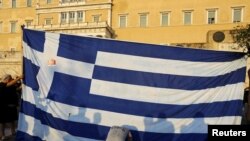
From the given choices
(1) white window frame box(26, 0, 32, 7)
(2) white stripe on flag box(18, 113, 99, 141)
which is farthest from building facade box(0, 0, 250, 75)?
(2) white stripe on flag box(18, 113, 99, 141)

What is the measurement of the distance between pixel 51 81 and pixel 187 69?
6.16 feet

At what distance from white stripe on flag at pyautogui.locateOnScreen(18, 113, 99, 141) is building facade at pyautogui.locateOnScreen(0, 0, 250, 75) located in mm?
32110

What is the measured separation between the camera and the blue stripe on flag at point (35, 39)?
589 centimetres

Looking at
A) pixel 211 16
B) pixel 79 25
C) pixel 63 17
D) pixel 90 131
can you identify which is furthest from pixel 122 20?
pixel 90 131

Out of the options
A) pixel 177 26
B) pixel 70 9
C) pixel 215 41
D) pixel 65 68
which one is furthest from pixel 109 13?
pixel 65 68

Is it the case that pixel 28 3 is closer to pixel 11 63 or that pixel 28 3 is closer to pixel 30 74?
pixel 11 63

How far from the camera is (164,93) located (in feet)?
18.4

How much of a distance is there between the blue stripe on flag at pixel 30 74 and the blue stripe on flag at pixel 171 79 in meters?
0.95

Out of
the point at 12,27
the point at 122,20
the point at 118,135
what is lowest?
the point at 118,135

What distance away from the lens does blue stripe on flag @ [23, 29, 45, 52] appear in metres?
5.89

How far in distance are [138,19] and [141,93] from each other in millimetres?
39803

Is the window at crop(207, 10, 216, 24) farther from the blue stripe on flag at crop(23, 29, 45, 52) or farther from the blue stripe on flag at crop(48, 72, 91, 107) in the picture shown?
the blue stripe on flag at crop(48, 72, 91, 107)

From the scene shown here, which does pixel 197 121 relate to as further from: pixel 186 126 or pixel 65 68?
pixel 65 68

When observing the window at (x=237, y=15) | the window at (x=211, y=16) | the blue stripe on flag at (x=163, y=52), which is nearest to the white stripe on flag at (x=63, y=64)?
the blue stripe on flag at (x=163, y=52)
